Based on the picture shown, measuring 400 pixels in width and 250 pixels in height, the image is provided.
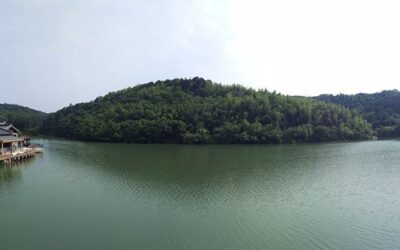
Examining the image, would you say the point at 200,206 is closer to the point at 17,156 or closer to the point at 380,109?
the point at 17,156

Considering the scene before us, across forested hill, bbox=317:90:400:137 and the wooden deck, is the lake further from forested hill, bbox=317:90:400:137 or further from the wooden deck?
forested hill, bbox=317:90:400:137

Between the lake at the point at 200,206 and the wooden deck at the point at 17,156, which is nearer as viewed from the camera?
the lake at the point at 200,206

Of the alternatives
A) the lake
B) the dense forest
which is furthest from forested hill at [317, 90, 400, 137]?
the lake

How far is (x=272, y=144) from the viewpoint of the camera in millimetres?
58094

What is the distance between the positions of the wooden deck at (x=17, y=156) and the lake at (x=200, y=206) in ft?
7.49

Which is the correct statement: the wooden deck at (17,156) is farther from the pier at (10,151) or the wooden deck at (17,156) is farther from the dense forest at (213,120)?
the dense forest at (213,120)

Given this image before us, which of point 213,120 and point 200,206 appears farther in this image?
point 213,120

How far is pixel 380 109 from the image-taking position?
80.4 m

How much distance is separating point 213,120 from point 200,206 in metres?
46.7

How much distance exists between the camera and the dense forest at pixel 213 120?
61.2m

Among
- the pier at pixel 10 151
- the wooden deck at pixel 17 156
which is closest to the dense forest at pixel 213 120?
the wooden deck at pixel 17 156

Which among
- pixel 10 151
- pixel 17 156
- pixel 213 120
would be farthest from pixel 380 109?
pixel 10 151

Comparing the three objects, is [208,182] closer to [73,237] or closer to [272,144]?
[73,237]

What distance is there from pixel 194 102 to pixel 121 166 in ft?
137
